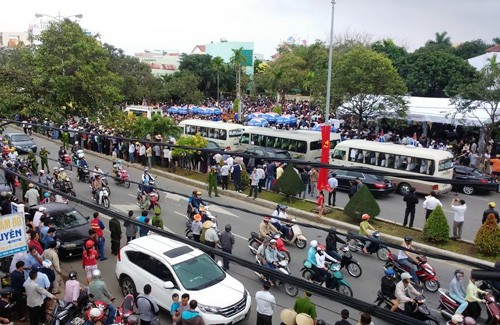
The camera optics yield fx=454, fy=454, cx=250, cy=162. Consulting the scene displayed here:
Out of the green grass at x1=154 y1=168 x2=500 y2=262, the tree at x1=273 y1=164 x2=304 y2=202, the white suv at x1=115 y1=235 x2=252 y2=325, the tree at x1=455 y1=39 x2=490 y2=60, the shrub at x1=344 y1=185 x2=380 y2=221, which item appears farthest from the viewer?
the tree at x1=455 y1=39 x2=490 y2=60

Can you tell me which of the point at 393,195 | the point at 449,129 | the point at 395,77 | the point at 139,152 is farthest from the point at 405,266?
the point at 449,129

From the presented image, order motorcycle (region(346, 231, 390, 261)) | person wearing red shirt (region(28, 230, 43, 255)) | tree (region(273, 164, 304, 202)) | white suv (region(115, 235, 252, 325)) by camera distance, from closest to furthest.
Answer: white suv (region(115, 235, 252, 325)), person wearing red shirt (region(28, 230, 43, 255)), motorcycle (region(346, 231, 390, 261)), tree (region(273, 164, 304, 202))

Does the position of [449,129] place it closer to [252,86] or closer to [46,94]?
[46,94]

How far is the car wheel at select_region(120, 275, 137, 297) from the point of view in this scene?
10.1 metres

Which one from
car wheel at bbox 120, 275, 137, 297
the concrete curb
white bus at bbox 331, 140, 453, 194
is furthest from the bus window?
car wheel at bbox 120, 275, 137, 297

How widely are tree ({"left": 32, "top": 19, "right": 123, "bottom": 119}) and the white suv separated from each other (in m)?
5.64

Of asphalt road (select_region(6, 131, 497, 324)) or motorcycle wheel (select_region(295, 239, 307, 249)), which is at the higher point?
motorcycle wheel (select_region(295, 239, 307, 249))

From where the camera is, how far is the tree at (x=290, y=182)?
18141 millimetres

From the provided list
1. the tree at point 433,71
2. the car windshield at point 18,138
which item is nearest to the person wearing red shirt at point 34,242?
the car windshield at point 18,138

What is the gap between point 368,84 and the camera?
28.9 meters

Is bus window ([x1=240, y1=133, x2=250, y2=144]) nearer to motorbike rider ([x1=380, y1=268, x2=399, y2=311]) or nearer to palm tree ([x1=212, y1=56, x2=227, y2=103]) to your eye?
motorbike rider ([x1=380, y1=268, x2=399, y2=311])

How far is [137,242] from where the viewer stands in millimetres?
10336

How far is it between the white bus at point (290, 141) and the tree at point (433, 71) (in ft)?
61.9

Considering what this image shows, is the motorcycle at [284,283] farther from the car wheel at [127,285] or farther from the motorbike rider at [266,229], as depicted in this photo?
the car wheel at [127,285]
